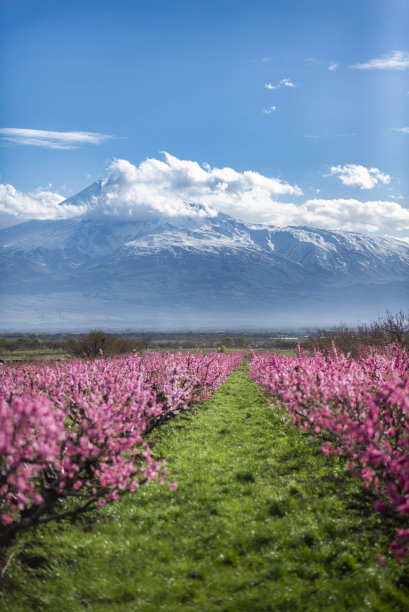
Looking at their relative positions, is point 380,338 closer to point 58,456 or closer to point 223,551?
point 223,551

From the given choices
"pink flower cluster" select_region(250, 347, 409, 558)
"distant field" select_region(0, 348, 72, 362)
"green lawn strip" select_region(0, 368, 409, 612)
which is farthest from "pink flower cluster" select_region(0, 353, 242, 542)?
"distant field" select_region(0, 348, 72, 362)

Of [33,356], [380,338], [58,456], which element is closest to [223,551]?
[58,456]

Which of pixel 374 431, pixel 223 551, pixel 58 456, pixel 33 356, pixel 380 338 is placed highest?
pixel 380 338

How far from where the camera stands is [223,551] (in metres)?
8.90

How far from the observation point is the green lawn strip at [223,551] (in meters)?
7.59

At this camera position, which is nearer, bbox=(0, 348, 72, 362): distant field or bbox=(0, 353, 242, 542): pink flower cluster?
bbox=(0, 353, 242, 542): pink flower cluster

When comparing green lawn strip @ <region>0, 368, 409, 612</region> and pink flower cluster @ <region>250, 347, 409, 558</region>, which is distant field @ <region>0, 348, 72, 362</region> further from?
pink flower cluster @ <region>250, 347, 409, 558</region>

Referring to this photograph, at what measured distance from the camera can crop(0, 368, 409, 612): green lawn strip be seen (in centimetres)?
759

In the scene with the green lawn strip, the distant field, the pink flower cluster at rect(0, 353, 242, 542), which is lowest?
the distant field

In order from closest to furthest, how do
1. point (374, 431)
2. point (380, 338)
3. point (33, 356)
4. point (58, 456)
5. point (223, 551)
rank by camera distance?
point (374, 431) → point (223, 551) → point (58, 456) → point (380, 338) → point (33, 356)

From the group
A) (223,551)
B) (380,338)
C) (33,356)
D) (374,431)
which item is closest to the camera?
(374,431)

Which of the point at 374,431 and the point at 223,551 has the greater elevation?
the point at 374,431

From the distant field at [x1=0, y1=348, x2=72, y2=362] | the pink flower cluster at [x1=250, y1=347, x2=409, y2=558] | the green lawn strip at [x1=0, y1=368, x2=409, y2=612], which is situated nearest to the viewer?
the pink flower cluster at [x1=250, y1=347, x2=409, y2=558]

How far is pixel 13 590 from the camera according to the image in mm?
8000
